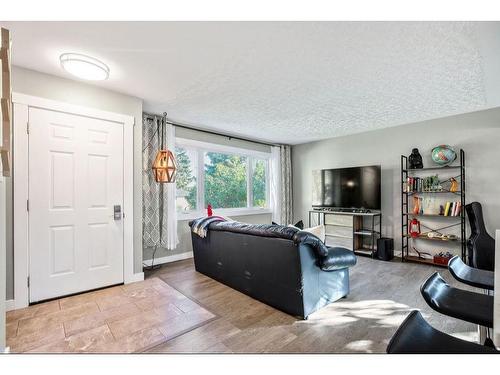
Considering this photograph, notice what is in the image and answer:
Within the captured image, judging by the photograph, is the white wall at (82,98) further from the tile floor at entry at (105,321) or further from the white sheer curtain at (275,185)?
the white sheer curtain at (275,185)

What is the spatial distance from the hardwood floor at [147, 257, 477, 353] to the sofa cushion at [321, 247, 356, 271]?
0.43 meters

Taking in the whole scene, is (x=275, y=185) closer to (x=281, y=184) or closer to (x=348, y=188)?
(x=281, y=184)

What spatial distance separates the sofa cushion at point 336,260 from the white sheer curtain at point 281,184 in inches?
127

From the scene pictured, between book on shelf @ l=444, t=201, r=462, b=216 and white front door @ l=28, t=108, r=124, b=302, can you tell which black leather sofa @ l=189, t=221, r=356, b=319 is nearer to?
white front door @ l=28, t=108, r=124, b=302

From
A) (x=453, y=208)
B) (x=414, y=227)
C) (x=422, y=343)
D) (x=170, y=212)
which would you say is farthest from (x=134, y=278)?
(x=453, y=208)

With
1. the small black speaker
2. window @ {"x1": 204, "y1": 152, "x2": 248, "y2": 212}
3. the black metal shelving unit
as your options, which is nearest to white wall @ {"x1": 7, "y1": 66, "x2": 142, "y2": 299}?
window @ {"x1": 204, "y1": 152, "x2": 248, "y2": 212}

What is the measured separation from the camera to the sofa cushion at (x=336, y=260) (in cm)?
219

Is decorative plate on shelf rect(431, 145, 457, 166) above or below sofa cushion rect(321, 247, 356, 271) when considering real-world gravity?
above

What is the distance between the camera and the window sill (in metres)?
4.25

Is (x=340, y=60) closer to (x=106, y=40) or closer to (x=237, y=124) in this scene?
(x=106, y=40)

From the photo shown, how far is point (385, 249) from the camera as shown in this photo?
4020mm

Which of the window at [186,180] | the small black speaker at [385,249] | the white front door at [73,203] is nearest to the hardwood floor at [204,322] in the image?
the white front door at [73,203]

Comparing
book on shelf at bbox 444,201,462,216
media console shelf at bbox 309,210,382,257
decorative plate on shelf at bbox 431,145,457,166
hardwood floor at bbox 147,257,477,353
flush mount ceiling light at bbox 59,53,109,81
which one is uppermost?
flush mount ceiling light at bbox 59,53,109,81

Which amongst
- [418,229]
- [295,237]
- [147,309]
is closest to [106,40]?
[295,237]
